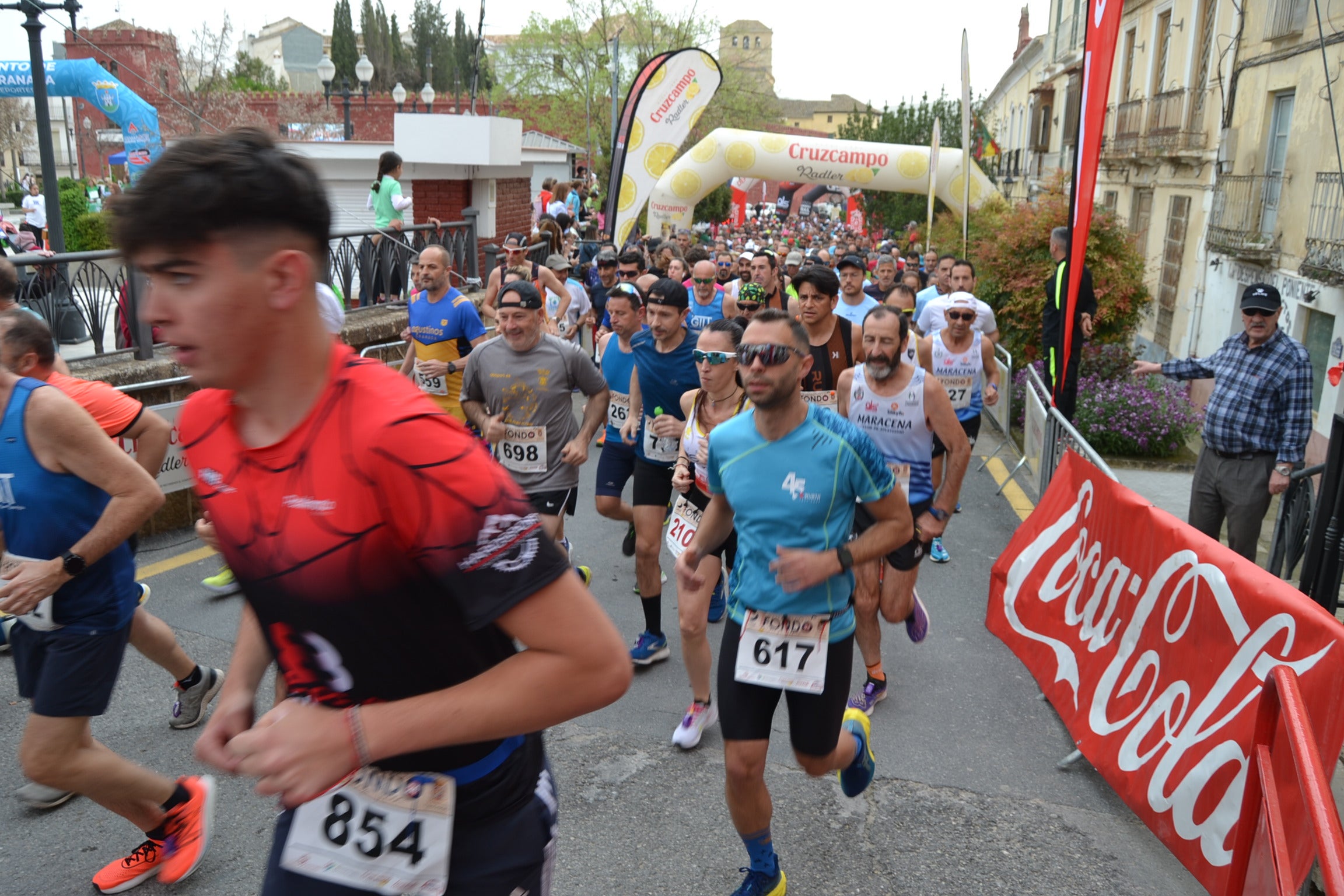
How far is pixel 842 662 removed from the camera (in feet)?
11.5

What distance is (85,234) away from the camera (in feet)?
63.6

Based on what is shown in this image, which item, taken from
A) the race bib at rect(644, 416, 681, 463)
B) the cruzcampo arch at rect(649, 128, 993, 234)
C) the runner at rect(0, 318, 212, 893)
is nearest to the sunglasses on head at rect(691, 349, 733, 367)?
the race bib at rect(644, 416, 681, 463)

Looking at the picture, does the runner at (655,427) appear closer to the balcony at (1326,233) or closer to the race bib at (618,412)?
the race bib at (618,412)

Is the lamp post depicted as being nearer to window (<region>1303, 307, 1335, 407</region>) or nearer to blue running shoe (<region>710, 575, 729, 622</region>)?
window (<region>1303, 307, 1335, 407</region>)

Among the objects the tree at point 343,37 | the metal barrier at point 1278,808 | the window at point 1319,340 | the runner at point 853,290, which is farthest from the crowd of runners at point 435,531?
the tree at point 343,37

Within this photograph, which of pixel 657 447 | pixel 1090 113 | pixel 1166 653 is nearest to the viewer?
pixel 1166 653

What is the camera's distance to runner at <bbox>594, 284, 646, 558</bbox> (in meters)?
6.37

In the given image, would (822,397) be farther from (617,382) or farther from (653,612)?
(653,612)

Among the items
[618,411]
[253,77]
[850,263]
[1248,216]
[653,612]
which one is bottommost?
[653,612]

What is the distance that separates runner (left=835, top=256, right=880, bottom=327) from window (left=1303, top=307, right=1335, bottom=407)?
7268 millimetres

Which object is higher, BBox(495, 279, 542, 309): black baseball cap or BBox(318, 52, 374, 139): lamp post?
BBox(318, 52, 374, 139): lamp post

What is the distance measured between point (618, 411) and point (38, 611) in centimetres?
360

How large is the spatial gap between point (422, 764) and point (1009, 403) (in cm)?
995

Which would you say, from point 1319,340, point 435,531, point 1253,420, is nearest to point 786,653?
point 435,531
